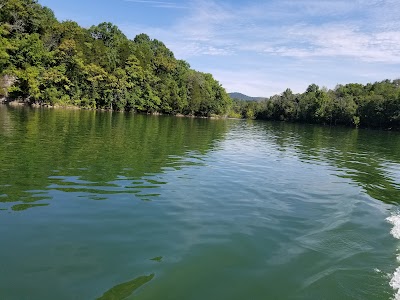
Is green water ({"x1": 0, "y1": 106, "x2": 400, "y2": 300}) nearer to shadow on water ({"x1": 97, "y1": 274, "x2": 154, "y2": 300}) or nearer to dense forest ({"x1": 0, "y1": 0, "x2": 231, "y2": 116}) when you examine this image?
shadow on water ({"x1": 97, "y1": 274, "x2": 154, "y2": 300})

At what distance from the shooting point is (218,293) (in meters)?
5.91

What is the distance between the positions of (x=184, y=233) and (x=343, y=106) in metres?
120

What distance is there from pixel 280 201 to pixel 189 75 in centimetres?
11709

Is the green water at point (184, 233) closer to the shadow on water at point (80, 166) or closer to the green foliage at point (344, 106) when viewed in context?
the shadow on water at point (80, 166)

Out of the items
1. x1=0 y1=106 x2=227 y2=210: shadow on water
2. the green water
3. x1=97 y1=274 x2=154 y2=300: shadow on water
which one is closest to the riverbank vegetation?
x1=0 y1=106 x2=227 y2=210: shadow on water

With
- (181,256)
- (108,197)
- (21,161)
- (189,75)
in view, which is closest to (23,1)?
(189,75)

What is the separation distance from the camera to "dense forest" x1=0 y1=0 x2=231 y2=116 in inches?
2689

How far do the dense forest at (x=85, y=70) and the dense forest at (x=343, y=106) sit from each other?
3707 centimetres

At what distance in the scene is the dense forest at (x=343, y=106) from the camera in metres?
102

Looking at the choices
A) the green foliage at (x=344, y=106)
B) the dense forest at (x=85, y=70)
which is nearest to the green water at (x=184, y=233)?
the dense forest at (x=85, y=70)

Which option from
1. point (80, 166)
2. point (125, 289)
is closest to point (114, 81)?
point (80, 166)

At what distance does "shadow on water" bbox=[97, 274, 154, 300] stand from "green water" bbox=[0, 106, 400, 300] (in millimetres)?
17

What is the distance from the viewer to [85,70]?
83250 millimetres

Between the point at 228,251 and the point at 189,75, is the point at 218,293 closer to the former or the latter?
the point at 228,251
